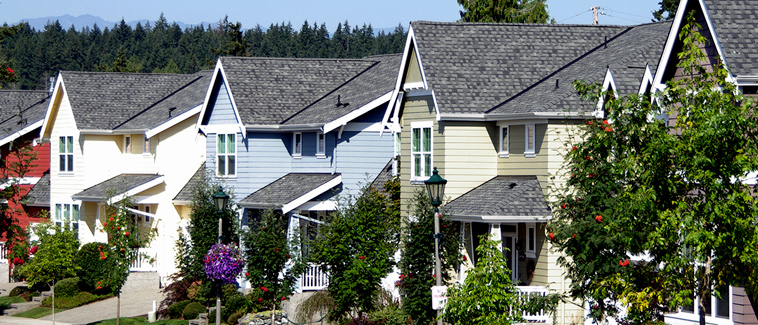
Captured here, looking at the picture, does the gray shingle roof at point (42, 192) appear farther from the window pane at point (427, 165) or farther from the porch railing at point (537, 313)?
the porch railing at point (537, 313)

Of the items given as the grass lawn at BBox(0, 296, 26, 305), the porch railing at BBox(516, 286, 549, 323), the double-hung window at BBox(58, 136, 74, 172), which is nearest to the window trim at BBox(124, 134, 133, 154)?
A: the double-hung window at BBox(58, 136, 74, 172)

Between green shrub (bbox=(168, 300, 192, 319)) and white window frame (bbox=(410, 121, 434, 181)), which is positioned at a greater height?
white window frame (bbox=(410, 121, 434, 181))

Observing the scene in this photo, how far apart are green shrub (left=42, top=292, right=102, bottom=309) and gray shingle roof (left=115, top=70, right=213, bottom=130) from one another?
7.98 m

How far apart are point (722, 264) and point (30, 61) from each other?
19078 centimetres

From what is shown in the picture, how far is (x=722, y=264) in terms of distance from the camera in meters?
15.8

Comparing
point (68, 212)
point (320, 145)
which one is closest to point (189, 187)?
point (320, 145)

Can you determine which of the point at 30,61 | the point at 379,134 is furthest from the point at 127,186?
the point at 30,61

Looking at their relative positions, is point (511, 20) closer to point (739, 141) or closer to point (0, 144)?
point (0, 144)

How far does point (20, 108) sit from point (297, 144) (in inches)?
1018

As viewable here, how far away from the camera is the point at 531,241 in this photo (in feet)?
97.8

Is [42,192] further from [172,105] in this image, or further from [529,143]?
[529,143]

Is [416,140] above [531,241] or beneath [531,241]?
above

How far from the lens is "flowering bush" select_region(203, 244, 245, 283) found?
1175 inches

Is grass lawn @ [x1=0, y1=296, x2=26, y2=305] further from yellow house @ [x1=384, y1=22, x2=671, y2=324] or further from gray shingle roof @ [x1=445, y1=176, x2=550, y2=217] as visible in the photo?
gray shingle roof @ [x1=445, y1=176, x2=550, y2=217]
